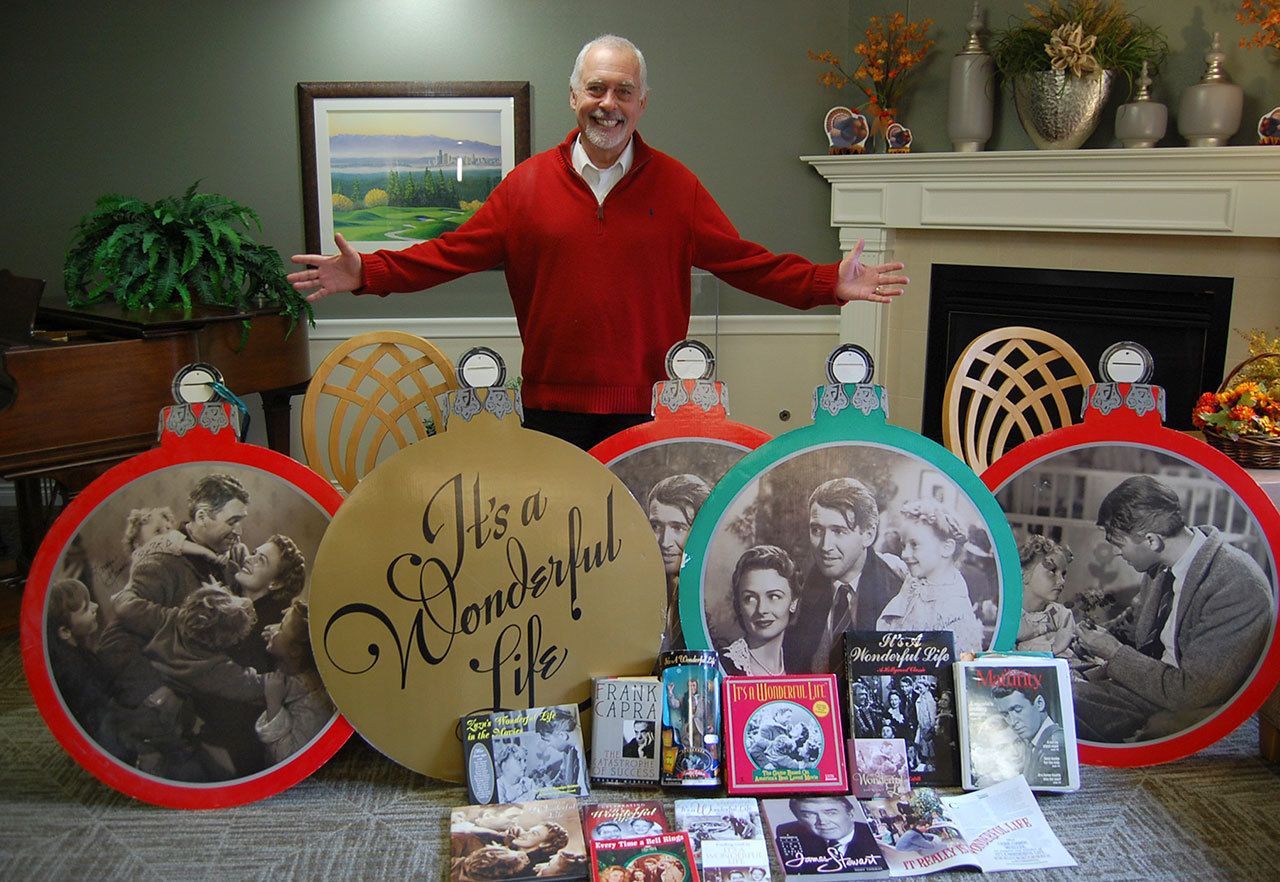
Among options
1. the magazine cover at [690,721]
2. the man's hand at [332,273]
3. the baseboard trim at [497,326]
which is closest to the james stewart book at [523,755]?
the magazine cover at [690,721]

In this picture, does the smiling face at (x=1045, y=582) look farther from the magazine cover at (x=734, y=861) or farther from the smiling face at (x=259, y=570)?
the smiling face at (x=259, y=570)

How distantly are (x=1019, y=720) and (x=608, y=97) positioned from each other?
1396mm

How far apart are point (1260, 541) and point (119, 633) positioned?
1.83 meters

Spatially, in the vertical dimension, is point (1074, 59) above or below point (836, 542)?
above

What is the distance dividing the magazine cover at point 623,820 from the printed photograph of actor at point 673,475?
17.0 inches

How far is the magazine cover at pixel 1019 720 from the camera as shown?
5.55ft

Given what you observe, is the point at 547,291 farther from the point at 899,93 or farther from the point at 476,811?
the point at 899,93

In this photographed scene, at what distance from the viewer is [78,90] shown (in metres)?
4.01

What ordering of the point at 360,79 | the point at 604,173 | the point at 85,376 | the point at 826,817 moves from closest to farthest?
the point at 826,817, the point at 604,173, the point at 85,376, the point at 360,79

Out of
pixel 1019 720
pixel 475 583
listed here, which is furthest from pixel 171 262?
pixel 1019 720

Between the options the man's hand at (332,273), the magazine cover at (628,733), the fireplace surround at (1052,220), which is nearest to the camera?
the magazine cover at (628,733)

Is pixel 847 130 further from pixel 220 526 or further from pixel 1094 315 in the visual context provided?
pixel 220 526

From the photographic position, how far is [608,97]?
7.16ft

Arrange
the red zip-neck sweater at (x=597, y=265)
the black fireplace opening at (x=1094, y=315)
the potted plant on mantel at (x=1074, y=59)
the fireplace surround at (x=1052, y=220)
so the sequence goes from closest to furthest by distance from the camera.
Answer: the red zip-neck sweater at (x=597, y=265)
the fireplace surround at (x=1052, y=220)
the potted plant on mantel at (x=1074, y=59)
the black fireplace opening at (x=1094, y=315)
